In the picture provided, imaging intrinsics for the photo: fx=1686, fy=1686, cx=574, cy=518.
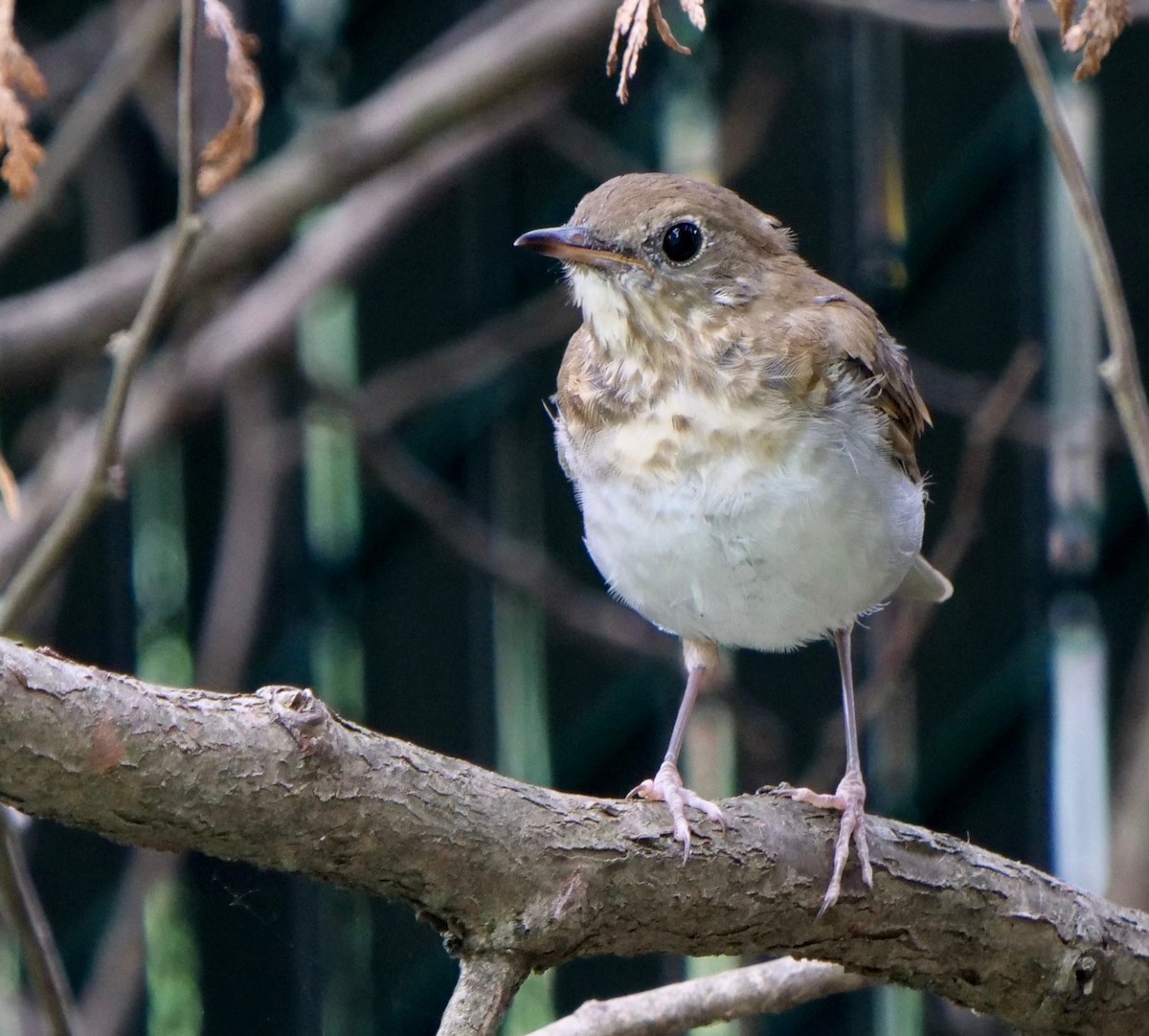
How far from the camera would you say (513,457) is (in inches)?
192

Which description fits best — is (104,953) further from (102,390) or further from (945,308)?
(945,308)

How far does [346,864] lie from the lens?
1.74 m

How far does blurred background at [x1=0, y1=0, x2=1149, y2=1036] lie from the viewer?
4.51 meters

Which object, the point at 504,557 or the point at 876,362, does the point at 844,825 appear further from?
the point at 504,557

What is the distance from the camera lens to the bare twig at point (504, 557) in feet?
14.6

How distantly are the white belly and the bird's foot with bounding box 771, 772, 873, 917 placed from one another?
0.30m

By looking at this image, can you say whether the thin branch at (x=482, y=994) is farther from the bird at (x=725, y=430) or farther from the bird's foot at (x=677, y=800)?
the bird at (x=725, y=430)

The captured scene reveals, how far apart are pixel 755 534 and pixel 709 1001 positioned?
0.66 metres

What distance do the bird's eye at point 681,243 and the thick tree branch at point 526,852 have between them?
89cm

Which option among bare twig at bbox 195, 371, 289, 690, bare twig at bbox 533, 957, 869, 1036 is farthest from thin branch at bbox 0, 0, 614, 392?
bare twig at bbox 533, 957, 869, 1036

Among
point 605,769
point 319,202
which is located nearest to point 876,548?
point 319,202

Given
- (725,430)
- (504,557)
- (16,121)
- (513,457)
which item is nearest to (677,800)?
(725,430)

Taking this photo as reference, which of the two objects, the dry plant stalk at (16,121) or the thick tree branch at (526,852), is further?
the dry plant stalk at (16,121)

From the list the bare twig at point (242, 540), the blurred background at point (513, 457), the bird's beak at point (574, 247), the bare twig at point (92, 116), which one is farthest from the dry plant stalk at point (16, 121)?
the bare twig at point (242, 540)
